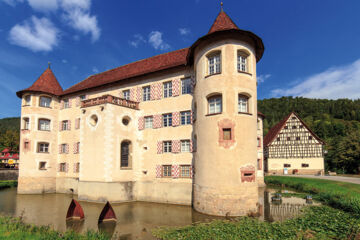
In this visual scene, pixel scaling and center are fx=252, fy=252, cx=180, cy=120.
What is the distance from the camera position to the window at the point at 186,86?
66.9 feet

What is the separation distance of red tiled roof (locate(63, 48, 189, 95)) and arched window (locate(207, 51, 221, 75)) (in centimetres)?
333

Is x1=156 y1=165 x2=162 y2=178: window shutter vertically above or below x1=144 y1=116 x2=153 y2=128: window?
below

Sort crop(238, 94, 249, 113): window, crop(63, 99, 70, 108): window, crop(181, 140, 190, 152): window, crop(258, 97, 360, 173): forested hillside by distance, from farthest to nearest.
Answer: crop(258, 97, 360, 173): forested hillside, crop(63, 99, 70, 108): window, crop(181, 140, 190, 152): window, crop(238, 94, 249, 113): window

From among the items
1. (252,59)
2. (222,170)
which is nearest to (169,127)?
(222,170)

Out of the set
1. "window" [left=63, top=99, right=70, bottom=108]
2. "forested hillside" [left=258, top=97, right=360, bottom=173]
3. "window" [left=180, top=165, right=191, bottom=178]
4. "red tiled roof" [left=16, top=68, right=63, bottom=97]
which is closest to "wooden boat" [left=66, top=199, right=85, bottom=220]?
"window" [left=180, top=165, right=191, bottom=178]

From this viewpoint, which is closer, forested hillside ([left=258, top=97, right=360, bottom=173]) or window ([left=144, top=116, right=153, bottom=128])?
window ([left=144, top=116, right=153, bottom=128])

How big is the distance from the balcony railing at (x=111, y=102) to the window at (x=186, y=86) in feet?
15.8

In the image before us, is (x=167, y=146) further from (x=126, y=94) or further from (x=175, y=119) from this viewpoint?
A: (x=126, y=94)

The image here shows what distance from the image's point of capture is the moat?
42.5ft

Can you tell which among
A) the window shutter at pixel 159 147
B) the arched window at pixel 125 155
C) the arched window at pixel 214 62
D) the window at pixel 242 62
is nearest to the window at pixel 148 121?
the window shutter at pixel 159 147

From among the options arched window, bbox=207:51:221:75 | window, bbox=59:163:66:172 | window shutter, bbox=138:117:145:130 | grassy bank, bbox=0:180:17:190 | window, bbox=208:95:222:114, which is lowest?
grassy bank, bbox=0:180:17:190

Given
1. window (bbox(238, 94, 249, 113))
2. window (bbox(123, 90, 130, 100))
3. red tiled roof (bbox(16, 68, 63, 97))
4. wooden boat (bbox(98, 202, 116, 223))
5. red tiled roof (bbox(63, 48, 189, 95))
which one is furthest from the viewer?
red tiled roof (bbox(16, 68, 63, 97))

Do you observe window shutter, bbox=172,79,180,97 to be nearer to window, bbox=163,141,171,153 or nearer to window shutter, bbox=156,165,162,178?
window, bbox=163,141,171,153

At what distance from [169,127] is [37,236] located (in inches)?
522
